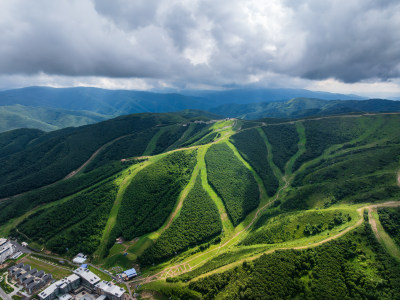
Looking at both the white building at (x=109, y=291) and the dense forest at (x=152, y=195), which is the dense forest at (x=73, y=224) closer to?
the dense forest at (x=152, y=195)

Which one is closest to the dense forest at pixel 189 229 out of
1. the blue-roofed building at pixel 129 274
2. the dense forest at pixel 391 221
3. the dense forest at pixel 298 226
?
the blue-roofed building at pixel 129 274

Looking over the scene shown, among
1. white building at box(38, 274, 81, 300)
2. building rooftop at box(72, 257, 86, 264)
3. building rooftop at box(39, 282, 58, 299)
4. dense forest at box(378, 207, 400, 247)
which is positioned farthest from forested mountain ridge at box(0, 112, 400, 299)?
building rooftop at box(39, 282, 58, 299)

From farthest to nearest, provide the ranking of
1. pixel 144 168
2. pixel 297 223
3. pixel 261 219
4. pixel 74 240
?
pixel 144 168
pixel 261 219
pixel 74 240
pixel 297 223

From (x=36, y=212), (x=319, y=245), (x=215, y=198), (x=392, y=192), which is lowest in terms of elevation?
(x=36, y=212)

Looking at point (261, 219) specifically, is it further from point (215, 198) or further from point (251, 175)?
point (251, 175)

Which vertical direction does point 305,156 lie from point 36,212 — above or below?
above

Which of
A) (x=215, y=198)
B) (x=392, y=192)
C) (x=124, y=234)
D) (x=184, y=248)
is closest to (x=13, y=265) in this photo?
(x=124, y=234)

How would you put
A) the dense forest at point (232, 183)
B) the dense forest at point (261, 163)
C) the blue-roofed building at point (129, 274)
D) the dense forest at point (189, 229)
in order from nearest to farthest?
the blue-roofed building at point (129, 274), the dense forest at point (189, 229), the dense forest at point (232, 183), the dense forest at point (261, 163)

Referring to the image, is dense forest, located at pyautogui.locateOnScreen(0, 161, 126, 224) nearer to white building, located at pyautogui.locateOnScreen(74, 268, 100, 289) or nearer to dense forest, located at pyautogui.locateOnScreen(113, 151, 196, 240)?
dense forest, located at pyautogui.locateOnScreen(113, 151, 196, 240)
